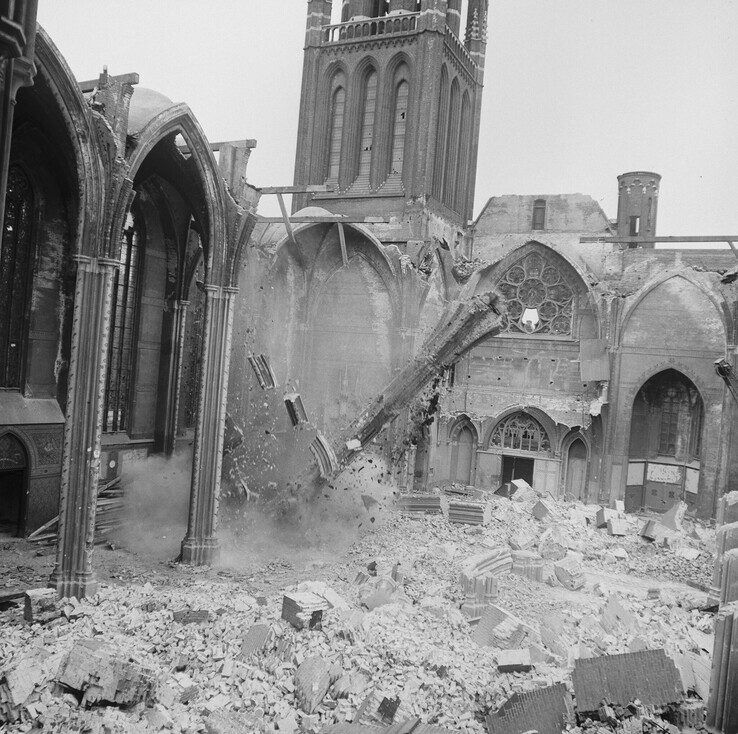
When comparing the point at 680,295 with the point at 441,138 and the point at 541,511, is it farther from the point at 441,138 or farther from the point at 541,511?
the point at 441,138

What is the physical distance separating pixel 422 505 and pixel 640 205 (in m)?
17.0

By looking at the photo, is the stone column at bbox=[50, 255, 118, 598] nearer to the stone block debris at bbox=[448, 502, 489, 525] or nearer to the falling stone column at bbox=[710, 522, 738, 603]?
the stone block debris at bbox=[448, 502, 489, 525]

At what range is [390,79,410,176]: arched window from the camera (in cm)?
2734

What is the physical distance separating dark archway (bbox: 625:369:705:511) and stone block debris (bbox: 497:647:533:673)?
16616mm

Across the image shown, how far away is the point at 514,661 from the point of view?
27.6 ft

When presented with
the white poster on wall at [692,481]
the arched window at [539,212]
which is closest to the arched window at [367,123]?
the arched window at [539,212]

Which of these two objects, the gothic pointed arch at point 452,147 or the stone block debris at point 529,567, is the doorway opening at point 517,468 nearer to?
the gothic pointed arch at point 452,147

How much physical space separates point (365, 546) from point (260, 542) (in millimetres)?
2117

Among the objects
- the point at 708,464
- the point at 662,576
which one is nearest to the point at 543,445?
the point at 708,464

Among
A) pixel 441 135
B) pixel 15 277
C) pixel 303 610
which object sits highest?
pixel 441 135

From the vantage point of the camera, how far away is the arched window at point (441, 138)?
27.4 meters

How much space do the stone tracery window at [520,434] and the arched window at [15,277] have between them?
1682 cm

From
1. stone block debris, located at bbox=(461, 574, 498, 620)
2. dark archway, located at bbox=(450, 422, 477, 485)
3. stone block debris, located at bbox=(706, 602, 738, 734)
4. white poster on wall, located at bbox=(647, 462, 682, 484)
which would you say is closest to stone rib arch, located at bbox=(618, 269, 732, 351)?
white poster on wall, located at bbox=(647, 462, 682, 484)

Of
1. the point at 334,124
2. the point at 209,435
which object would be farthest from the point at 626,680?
the point at 334,124
